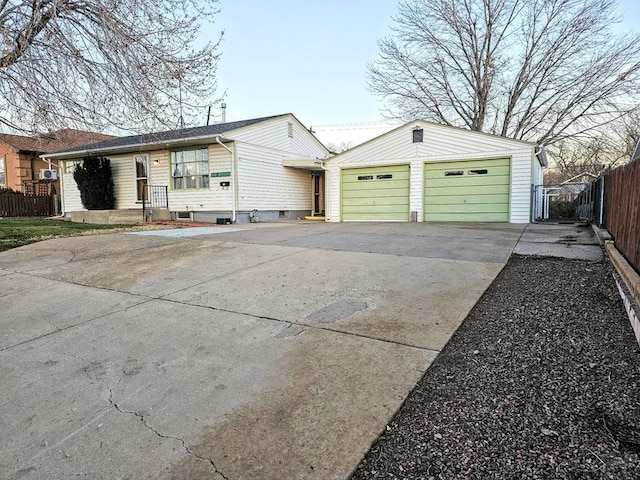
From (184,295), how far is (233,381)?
2.08m

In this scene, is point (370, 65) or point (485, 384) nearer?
point (485, 384)

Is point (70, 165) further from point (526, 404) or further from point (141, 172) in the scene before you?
point (526, 404)

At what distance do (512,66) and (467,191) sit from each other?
12.0 metres

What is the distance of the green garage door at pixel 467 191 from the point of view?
37.6 ft

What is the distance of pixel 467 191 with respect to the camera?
11906 millimetres

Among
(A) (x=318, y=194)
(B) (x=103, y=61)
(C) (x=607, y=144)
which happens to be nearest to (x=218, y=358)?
(B) (x=103, y=61)

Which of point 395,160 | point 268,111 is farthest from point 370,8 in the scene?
point 268,111

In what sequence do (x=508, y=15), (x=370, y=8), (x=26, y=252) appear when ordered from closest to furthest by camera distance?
(x=26, y=252)
(x=370, y=8)
(x=508, y=15)

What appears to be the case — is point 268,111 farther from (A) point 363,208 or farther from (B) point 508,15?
(B) point 508,15

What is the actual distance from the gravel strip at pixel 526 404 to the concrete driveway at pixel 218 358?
15cm

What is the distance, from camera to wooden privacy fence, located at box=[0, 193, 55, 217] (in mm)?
17906

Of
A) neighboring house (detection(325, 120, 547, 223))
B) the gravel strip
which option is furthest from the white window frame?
the gravel strip

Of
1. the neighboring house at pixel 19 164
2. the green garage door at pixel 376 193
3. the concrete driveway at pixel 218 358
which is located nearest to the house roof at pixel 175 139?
the green garage door at pixel 376 193

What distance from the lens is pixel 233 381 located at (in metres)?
2.37
